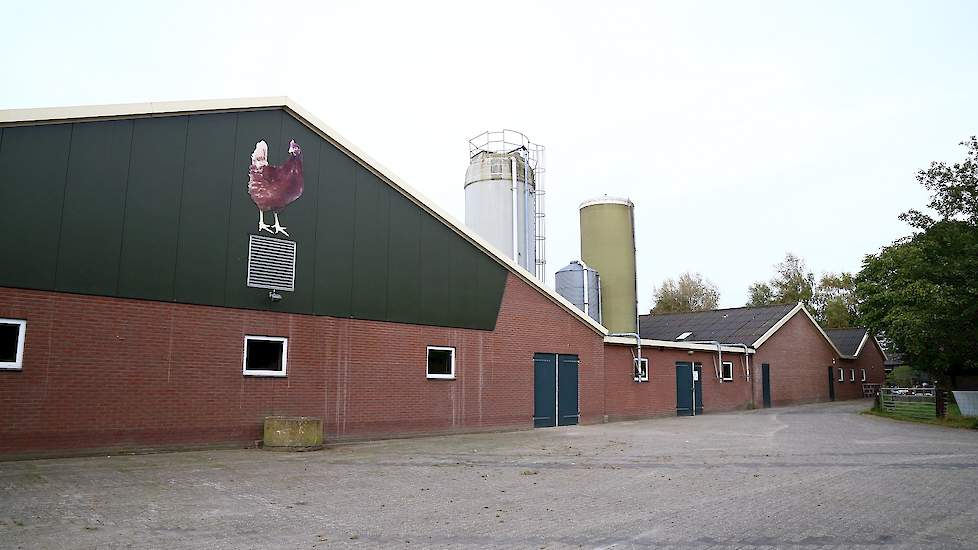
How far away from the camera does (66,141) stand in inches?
508

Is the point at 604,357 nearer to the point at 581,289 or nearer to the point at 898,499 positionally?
the point at 581,289

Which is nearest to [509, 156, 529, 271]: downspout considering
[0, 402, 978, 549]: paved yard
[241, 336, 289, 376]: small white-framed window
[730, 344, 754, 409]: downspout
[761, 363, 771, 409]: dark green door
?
[0, 402, 978, 549]: paved yard

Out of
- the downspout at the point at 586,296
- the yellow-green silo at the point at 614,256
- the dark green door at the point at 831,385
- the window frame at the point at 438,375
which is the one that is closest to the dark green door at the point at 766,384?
the dark green door at the point at 831,385

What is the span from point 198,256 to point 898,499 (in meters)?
12.8

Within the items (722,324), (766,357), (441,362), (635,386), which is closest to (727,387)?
(766,357)

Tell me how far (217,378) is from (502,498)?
292 inches

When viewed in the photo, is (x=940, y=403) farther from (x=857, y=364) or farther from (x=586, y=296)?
(x=857, y=364)

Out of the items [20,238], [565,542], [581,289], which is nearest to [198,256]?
[20,238]

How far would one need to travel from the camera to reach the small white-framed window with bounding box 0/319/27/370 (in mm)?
12078

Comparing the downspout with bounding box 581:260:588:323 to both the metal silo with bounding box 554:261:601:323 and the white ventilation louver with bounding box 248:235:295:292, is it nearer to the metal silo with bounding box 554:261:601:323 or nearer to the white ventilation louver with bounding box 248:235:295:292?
the metal silo with bounding box 554:261:601:323

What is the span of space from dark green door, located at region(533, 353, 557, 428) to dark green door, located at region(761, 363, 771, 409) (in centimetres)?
1721

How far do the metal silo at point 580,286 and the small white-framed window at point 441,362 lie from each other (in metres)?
7.76

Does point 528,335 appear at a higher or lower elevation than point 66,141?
lower

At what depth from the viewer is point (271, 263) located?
15305 mm
